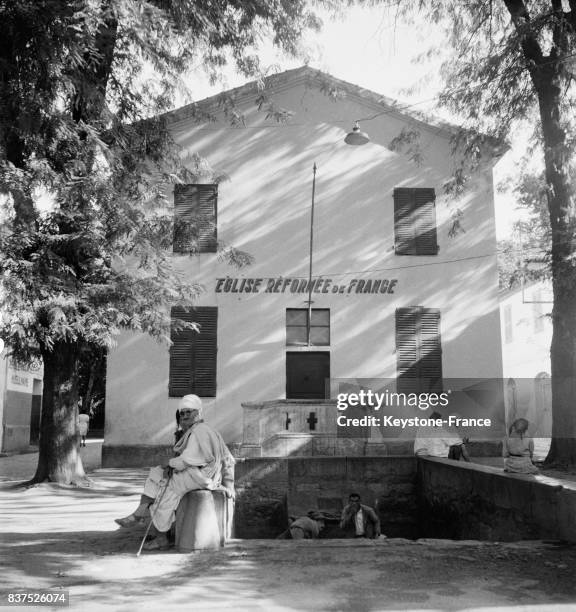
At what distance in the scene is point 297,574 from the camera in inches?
237

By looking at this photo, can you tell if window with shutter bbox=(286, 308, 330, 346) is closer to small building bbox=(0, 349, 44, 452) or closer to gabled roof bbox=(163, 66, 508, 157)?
gabled roof bbox=(163, 66, 508, 157)

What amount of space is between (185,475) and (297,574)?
5.92 ft

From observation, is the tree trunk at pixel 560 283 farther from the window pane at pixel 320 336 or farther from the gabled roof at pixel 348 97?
the window pane at pixel 320 336

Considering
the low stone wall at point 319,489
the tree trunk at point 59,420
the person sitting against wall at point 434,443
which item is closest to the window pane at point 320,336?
the person sitting against wall at point 434,443

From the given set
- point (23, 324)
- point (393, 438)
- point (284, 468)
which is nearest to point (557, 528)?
point (284, 468)

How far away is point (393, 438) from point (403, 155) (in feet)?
25.5

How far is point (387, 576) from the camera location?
19.5ft

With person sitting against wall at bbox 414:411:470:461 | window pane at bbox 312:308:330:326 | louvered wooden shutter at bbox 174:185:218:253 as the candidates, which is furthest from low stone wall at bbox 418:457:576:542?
louvered wooden shutter at bbox 174:185:218:253

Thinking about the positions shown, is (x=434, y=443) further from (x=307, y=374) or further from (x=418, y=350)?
(x=307, y=374)

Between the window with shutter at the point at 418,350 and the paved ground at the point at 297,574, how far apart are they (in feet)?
35.8

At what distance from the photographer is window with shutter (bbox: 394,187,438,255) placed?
18750mm

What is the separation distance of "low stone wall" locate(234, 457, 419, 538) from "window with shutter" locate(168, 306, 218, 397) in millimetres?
5789

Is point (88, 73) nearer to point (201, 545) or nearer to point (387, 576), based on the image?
point (201, 545)

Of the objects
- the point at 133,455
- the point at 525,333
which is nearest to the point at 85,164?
the point at 133,455
